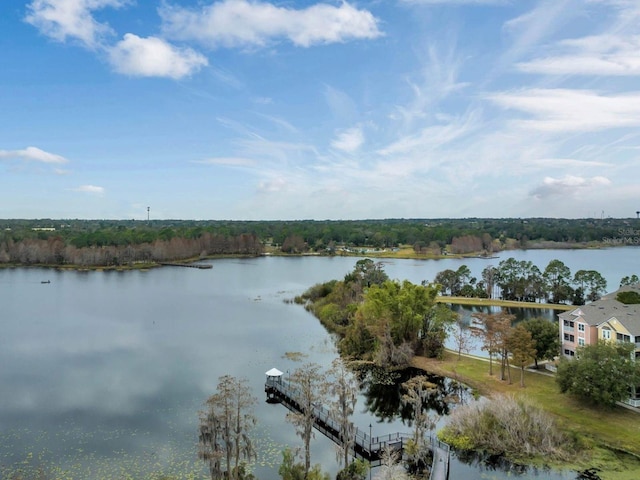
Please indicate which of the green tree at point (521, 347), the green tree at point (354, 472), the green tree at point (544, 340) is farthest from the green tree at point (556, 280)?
the green tree at point (354, 472)

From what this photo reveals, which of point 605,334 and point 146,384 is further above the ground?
point 605,334

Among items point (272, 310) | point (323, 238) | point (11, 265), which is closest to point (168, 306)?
point (272, 310)

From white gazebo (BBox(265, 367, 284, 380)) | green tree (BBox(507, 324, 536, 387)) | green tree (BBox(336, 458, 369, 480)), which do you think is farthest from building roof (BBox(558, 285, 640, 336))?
white gazebo (BBox(265, 367, 284, 380))

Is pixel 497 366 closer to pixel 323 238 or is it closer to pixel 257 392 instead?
pixel 257 392

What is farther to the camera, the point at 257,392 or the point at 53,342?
the point at 53,342

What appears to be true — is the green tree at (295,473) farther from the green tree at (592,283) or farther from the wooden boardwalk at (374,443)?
the green tree at (592,283)
